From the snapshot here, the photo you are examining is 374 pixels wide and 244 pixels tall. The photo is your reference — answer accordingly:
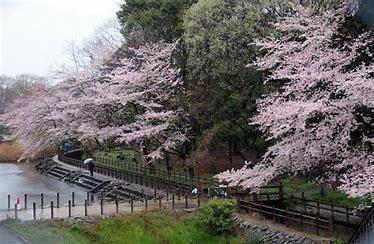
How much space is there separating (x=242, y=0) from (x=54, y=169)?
23.9m

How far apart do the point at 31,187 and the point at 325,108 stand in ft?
76.2

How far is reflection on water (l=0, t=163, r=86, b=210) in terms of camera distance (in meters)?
26.5

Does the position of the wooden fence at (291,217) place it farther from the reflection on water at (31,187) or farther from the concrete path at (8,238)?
the reflection on water at (31,187)

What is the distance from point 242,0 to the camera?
23812 millimetres

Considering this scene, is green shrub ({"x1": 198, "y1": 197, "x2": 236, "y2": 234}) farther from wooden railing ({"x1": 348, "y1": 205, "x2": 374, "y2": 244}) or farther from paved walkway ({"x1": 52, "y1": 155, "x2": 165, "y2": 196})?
paved walkway ({"x1": 52, "y1": 155, "x2": 165, "y2": 196})

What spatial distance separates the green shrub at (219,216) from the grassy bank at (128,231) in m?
0.20

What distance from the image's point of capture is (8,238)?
14891 millimetres

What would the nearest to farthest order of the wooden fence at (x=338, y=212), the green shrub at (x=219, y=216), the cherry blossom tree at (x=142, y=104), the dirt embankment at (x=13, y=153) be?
the wooden fence at (x=338, y=212)
the green shrub at (x=219, y=216)
the cherry blossom tree at (x=142, y=104)
the dirt embankment at (x=13, y=153)

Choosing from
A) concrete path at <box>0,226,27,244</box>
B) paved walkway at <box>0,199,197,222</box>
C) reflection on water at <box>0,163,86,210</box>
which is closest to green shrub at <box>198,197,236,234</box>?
paved walkway at <box>0,199,197,222</box>

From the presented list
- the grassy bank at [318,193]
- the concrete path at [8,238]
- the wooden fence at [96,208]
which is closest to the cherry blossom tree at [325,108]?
the wooden fence at [96,208]

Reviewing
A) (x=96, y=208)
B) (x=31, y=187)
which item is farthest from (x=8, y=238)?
(x=31, y=187)

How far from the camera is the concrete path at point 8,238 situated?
47.5 ft

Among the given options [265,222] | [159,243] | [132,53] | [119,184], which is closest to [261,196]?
[265,222]

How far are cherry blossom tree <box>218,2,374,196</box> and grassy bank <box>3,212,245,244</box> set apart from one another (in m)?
2.26
